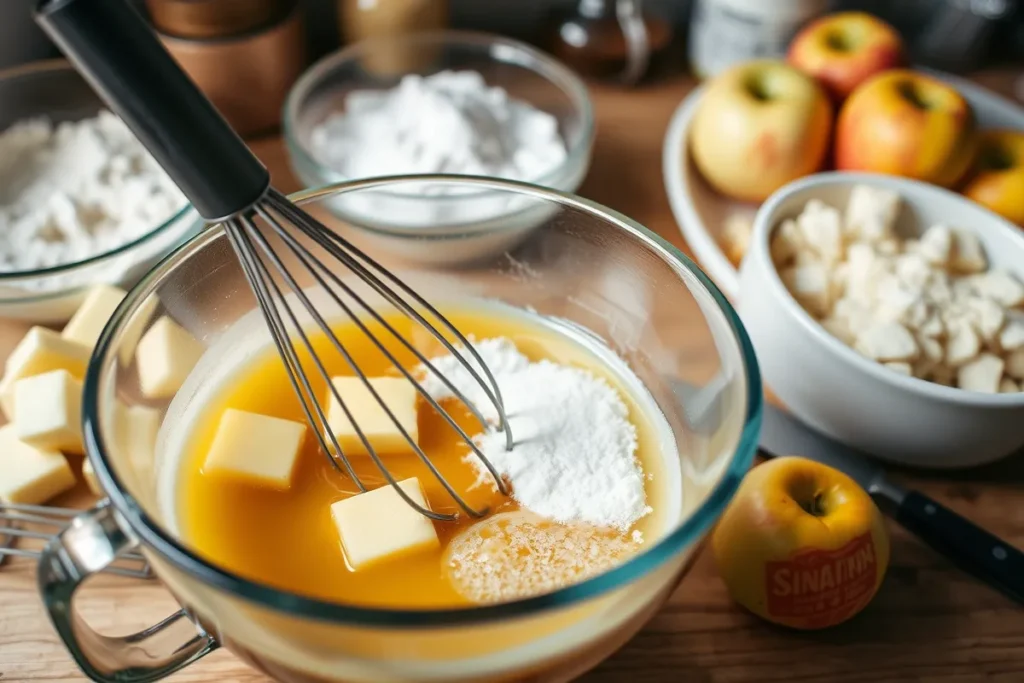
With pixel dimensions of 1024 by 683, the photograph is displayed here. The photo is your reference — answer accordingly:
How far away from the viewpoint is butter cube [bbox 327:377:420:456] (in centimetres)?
72

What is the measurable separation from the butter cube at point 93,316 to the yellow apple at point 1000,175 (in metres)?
0.92

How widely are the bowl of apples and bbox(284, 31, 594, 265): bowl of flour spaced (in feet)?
0.49

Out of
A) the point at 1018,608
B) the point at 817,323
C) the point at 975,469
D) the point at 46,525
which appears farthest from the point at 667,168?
the point at 46,525

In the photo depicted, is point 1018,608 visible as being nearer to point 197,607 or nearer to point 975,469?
point 975,469

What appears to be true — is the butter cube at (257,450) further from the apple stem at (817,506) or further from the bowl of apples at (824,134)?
the bowl of apples at (824,134)

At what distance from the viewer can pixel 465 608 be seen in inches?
18.5

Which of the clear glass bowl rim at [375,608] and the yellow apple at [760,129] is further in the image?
the yellow apple at [760,129]


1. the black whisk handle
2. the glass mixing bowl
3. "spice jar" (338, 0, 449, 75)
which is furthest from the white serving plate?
the black whisk handle

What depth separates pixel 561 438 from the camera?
725 mm

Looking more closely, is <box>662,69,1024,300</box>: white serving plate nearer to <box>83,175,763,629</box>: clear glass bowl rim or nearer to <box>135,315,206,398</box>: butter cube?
<box>83,175,763,629</box>: clear glass bowl rim

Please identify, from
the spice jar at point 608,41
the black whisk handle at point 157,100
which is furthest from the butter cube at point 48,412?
the spice jar at point 608,41

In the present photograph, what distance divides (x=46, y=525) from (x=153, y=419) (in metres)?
0.18

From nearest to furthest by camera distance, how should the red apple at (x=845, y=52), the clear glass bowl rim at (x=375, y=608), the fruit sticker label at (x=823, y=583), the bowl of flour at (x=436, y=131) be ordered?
1. the clear glass bowl rim at (x=375, y=608)
2. the fruit sticker label at (x=823, y=583)
3. the bowl of flour at (x=436, y=131)
4. the red apple at (x=845, y=52)

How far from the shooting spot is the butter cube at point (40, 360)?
33.0 inches
